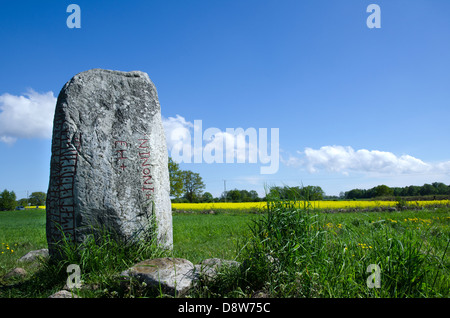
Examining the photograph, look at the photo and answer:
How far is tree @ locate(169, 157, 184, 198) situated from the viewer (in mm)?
41719

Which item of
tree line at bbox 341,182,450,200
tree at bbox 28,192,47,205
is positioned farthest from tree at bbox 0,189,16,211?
tree line at bbox 341,182,450,200

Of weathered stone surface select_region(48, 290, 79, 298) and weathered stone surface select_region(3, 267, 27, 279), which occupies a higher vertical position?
weathered stone surface select_region(48, 290, 79, 298)

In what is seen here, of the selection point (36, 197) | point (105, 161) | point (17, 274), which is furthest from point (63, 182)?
point (36, 197)

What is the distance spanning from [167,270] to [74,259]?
1.85m

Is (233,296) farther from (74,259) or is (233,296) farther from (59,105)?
(59,105)

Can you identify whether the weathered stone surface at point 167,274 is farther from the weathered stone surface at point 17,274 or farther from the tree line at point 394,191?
the tree line at point 394,191

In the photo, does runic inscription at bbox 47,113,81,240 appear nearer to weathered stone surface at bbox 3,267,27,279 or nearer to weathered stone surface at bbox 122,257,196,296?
weathered stone surface at bbox 3,267,27,279

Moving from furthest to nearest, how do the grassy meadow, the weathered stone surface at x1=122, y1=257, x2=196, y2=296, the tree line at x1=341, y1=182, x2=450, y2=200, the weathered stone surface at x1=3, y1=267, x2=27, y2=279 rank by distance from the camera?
1. the tree line at x1=341, y1=182, x2=450, y2=200
2. the weathered stone surface at x1=3, y1=267, x2=27, y2=279
3. the weathered stone surface at x1=122, y1=257, x2=196, y2=296
4. the grassy meadow

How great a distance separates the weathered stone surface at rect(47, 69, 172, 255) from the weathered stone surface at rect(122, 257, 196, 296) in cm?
123

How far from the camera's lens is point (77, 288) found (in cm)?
382

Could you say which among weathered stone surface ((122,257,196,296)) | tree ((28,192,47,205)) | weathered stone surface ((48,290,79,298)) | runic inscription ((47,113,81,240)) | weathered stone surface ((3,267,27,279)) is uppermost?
runic inscription ((47,113,81,240))

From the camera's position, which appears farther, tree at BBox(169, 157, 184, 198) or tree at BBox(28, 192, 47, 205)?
tree at BBox(28, 192, 47, 205)

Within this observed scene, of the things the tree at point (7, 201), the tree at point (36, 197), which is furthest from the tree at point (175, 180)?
the tree at point (36, 197)
